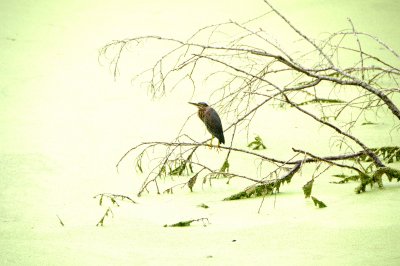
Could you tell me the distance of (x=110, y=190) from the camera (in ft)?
10.9

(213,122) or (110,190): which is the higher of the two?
(213,122)

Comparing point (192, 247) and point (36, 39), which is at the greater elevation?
point (36, 39)

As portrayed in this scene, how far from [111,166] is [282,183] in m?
1.25

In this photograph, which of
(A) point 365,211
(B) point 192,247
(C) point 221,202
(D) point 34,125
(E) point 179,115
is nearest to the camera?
(B) point 192,247

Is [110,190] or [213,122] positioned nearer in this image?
[110,190]

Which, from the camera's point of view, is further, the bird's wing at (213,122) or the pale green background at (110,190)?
the bird's wing at (213,122)

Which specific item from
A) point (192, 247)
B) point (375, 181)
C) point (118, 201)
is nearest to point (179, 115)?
point (118, 201)

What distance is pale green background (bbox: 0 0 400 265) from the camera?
7.23 feet

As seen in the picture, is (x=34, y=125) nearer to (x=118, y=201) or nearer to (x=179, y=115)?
(x=179, y=115)

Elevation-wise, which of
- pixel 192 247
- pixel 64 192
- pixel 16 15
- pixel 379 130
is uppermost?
pixel 16 15

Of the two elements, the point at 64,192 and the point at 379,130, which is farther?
the point at 379,130

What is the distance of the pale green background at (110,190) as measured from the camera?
7.23 feet

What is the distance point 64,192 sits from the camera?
3264 mm

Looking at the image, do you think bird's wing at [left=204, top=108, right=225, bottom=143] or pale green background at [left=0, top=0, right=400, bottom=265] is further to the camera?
bird's wing at [left=204, top=108, right=225, bottom=143]
